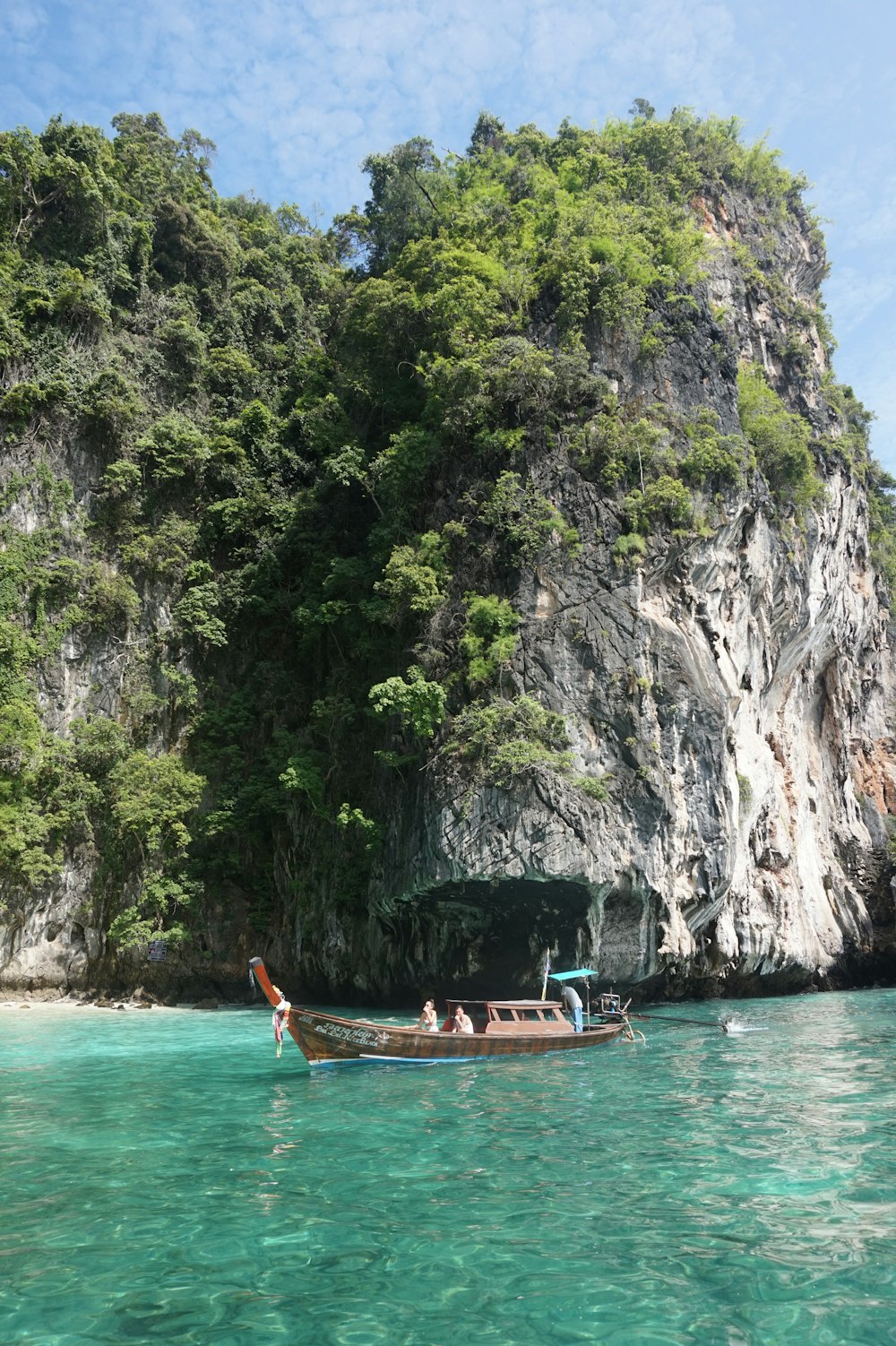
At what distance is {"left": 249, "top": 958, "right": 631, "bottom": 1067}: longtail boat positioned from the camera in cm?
1295

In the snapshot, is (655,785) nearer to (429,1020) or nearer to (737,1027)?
(737,1027)

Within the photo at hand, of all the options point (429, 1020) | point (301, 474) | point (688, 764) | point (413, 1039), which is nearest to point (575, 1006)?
point (429, 1020)

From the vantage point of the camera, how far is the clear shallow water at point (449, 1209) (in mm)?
5066

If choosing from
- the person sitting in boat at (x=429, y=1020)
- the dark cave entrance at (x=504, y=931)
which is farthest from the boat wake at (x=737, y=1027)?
the person sitting in boat at (x=429, y=1020)

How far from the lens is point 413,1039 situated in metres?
13.4

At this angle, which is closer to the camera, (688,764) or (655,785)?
(655,785)

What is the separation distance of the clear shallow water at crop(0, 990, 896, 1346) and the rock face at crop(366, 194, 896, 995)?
6648mm

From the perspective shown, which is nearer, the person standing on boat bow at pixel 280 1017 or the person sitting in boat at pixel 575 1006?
the person standing on boat bow at pixel 280 1017

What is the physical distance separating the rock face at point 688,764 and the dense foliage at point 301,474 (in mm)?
769

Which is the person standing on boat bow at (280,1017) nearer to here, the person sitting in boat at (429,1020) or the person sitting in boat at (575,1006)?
the person sitting in boat at (429,1020)

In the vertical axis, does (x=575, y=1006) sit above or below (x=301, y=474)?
below

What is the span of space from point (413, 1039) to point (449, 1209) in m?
6.76

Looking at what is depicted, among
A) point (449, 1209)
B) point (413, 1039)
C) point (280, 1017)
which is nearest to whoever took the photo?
point (449, 1209)

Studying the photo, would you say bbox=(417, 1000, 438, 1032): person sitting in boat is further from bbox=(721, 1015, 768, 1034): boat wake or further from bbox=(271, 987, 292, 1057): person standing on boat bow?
bbox=(721, 1015, 768, 1034): boat wake
